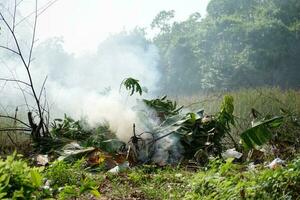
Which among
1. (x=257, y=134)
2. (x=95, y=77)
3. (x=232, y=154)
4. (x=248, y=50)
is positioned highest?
(x=248, y=50)

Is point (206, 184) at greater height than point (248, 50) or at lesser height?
lesser

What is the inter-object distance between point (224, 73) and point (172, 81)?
4.11m

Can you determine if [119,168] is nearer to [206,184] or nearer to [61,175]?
[61,175]

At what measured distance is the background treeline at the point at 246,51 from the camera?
60.6 feet

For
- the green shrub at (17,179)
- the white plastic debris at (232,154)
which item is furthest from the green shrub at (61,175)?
the white plastic debris at (232,154)

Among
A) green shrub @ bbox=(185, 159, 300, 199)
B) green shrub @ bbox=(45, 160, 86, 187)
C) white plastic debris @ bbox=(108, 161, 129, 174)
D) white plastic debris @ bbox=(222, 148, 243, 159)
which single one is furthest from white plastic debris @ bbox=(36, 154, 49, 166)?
green shrub @ bbox=(185, 159, 300, 199)

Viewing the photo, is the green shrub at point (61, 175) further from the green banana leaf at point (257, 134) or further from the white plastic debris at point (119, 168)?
the green banana leaf at point (257, 134)

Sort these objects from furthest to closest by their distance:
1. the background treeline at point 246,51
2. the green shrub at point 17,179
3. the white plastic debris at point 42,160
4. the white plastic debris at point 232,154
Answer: the background treeline at point 246,51
the white plastic debris at point 232,154
the white plastic debris at point 42,160
the green shrub at point 17,179

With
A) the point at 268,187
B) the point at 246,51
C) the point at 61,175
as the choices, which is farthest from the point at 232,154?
the point at 246,51

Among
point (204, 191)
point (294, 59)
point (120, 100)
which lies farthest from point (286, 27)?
point (204, 191)

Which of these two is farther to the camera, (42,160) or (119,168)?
(42,160)

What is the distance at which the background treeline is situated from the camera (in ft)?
60.6

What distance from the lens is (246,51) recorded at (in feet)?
60.2

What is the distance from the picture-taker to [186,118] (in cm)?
632
